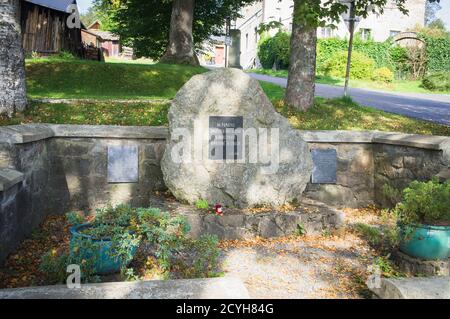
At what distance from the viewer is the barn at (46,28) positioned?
79.8ft

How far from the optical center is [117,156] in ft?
23.6

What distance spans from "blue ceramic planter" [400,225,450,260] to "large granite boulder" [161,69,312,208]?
2157mm

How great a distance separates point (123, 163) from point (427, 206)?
14.8ft

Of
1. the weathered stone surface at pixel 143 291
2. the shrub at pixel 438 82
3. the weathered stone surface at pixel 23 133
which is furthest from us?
the shrub at pixel 438 82

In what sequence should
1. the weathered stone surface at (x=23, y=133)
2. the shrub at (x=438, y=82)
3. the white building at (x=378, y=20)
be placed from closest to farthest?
the weathered stone surface at (x=23, y=133) → the shrub at (x=438, y=82) → the white building at (x=378, y=20)

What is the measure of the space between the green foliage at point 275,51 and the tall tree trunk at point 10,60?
27368mm

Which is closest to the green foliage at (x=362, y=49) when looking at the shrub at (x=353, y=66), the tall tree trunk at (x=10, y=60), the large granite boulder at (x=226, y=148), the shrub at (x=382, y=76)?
the shrub at (x=353, y=66)

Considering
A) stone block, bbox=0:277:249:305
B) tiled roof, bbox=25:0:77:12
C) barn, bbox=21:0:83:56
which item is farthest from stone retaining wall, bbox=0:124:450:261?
tiled roof, bbox=25:0:77:12

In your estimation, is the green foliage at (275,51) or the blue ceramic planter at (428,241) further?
the green foliage at (275,51)

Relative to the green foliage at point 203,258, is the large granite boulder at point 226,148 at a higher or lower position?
higher

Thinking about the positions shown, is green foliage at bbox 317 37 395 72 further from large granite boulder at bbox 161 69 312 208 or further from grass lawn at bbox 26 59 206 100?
large granite boulder at bbox 161 69 312 208

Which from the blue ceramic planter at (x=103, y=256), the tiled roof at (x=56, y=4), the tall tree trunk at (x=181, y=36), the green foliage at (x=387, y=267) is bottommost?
the green foliage at (x=387, y=267)

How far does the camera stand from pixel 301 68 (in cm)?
983

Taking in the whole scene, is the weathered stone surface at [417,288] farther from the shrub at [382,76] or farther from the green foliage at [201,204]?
the shrub at [382,76]
